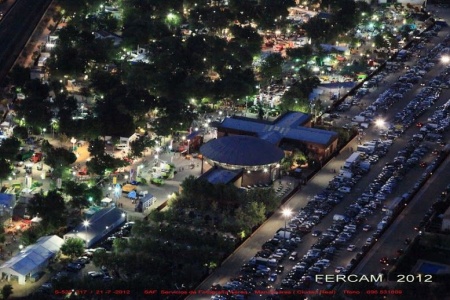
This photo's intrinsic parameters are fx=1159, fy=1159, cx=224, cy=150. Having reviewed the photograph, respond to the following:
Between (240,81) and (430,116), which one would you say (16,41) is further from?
(430,116)

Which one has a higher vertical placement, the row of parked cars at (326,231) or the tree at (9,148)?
the row of parked cars at (326,231)

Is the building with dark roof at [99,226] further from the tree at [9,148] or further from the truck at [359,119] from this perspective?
the truck at [359,119]

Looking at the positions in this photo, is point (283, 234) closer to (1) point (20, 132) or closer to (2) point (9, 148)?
(2) point (9, 148)

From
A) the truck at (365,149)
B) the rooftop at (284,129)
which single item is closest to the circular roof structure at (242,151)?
the rooftop at (284,129)

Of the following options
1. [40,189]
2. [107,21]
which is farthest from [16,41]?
[40,189]

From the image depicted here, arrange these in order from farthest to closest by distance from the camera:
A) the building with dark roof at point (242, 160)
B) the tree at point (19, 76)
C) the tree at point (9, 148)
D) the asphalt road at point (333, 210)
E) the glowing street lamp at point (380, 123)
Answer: the tree at point (19, 76) < the glowing street lamp at point (380, 123) < the tree at point (9, 148) < the building with dark roof at point (242, 160) < the asphalt road at point (333, 210)

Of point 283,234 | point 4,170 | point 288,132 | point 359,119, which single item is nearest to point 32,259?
point 4,170

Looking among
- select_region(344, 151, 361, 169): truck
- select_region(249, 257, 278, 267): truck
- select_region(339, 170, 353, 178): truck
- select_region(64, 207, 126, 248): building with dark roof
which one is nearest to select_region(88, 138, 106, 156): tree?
select_region(64, 207, 126, 248): building with dark roof
